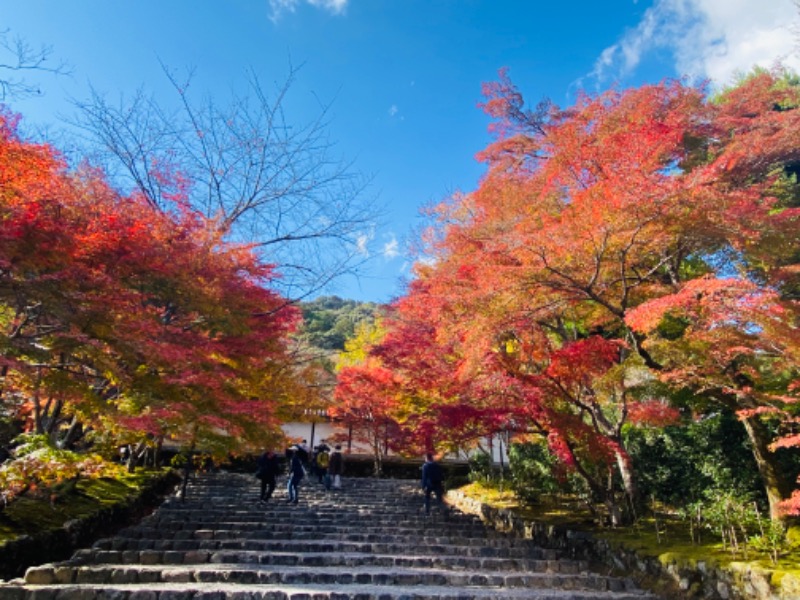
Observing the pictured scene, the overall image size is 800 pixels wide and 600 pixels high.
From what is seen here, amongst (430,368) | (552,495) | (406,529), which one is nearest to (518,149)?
(430,368)

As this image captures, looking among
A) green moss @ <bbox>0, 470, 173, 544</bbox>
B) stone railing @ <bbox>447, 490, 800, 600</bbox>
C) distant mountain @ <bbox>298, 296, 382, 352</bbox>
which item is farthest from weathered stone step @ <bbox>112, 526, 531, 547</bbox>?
distant mountain @ <bbox>298, 296, 382, 352</bbox>

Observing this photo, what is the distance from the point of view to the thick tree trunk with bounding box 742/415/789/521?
23.7 ft

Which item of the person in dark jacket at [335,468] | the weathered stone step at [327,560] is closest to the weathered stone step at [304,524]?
the weathered stone step at [327,560]

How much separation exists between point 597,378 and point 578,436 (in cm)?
114

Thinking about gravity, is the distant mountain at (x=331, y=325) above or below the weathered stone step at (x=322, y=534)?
above

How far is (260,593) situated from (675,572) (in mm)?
5629

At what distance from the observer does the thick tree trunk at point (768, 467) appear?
7.21m

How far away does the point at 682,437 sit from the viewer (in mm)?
9766

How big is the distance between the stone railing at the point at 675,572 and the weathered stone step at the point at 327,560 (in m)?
0.56

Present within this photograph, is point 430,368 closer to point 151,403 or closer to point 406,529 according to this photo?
point 406,529

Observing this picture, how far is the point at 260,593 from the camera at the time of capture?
17.3 feet

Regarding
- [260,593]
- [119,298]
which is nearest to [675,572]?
[260,593]

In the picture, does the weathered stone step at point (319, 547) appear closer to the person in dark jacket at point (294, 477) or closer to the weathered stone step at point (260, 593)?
the weathered stone step at point (260, 593)

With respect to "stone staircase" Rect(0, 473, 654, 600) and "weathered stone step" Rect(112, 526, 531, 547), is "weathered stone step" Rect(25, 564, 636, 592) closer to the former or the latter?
"stone staircase" Rect(0, 473, 654, 600)
